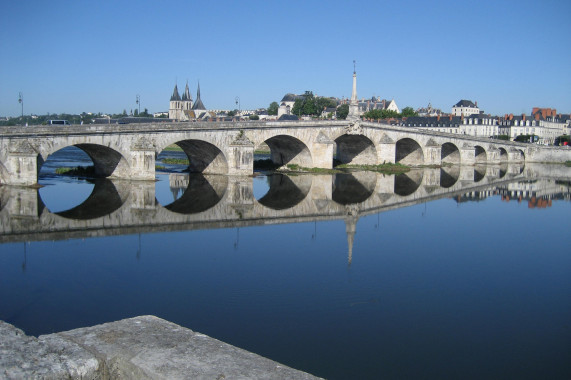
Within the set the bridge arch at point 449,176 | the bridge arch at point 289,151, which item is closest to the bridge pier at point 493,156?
the bridge arch at point 449,176

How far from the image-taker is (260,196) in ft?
88.5

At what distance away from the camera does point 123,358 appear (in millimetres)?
5266

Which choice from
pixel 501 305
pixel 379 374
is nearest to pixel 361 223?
pixel 501 305

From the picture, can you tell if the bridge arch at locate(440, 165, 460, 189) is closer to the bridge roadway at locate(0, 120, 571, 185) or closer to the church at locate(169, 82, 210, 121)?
the bridge roadway at locate(0, 120, 571, 185)

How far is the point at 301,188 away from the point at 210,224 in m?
11.5

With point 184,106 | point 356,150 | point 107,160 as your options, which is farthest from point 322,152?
point 184,106

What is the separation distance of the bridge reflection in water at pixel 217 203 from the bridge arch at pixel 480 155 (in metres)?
18.1

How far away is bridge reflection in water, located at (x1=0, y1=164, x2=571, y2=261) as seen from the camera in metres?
18.8

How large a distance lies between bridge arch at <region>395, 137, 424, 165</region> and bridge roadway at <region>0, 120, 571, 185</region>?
0.09m

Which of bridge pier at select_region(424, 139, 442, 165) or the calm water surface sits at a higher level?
bridge pier at select_region(424, 139, 442, 165)

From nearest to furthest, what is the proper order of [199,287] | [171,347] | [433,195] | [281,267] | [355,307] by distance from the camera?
[171,347]
[355,307]
[199,287]
[281,267]
[433,195]

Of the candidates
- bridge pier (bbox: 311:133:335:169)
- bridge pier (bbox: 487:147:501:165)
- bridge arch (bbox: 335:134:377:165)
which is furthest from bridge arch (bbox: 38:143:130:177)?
bridge pier (bbox: 487:147:501:165)

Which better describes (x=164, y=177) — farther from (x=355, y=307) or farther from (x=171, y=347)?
(x=171, y=347)

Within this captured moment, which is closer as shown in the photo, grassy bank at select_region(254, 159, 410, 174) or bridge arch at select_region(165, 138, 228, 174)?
bridge arch at select_region(165, 138, 228, 174)
